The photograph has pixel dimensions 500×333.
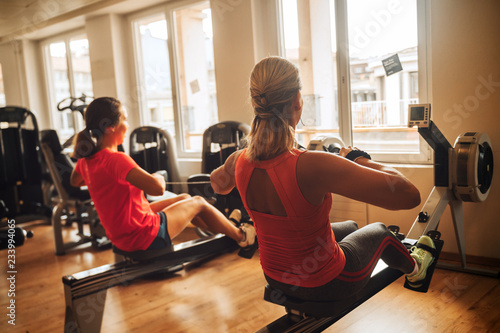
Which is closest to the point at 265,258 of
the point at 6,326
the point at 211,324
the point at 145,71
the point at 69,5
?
the point at 211,324

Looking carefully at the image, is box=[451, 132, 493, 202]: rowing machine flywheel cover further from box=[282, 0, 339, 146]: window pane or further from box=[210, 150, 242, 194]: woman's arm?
box=[210, 150, 242, 194]: woman's arm

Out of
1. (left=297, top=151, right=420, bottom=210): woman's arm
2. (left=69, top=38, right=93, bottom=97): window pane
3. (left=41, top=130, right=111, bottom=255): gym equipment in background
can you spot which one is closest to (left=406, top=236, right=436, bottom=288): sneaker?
(left=297, top=151, right=420, bottom=210): woman's arm

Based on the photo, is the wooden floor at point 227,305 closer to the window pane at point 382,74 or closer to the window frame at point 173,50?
the window pane at point 382,74

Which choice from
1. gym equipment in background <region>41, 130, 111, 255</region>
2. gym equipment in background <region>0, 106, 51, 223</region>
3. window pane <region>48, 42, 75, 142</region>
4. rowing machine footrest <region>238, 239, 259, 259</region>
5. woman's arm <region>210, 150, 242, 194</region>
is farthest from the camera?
window pane <region>48, 42, 75, 142</region>

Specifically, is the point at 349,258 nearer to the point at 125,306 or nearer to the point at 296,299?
the point at 296,299

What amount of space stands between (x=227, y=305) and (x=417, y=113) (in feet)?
5.15

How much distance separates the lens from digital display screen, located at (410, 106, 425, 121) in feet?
7.84

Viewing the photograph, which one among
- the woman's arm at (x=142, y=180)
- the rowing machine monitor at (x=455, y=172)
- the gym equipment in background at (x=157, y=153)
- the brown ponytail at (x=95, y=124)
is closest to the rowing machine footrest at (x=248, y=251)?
the woman's arm at (x=142, y=180)

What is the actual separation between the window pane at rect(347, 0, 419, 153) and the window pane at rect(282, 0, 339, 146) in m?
0.18

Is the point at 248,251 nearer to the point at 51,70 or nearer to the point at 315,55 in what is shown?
the point at 315,55

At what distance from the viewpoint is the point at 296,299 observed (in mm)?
1434

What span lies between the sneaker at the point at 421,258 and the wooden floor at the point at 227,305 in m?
0.42

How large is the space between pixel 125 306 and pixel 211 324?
0.64 metres

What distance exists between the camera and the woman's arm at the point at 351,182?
3.88 ft
